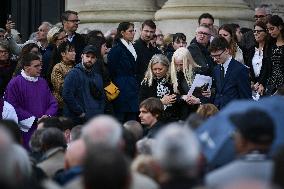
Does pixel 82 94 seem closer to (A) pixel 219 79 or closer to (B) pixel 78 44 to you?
(B) pixel 78 44

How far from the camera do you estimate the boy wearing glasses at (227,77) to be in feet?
41.7

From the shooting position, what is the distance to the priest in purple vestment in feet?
43.4

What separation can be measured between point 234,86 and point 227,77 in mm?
129

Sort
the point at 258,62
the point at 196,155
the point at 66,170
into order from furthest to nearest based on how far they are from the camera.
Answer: the point at 258,62
the point at 66,170
the point at 196,155

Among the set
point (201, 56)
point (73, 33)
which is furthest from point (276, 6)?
point (201, 56)

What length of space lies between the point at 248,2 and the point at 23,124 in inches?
259

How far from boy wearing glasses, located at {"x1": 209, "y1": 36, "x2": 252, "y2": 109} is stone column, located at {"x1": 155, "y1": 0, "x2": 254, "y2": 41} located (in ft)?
12.8

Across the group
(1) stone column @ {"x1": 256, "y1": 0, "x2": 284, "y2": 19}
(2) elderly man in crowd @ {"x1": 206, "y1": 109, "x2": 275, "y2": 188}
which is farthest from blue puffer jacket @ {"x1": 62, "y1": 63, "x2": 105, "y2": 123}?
(2) elderly man in crowd @ {"x1": 206, "y1": 109, "x2": 275, "y2": 188}

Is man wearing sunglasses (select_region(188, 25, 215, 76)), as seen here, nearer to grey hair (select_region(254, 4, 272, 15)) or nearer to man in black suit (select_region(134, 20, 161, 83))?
man in black suit (select_region(134, 20, 161, 83))

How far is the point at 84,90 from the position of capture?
13.8 meters

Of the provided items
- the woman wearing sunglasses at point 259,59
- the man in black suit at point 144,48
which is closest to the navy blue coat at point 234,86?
the woman wearing sunglasses at point 259,59

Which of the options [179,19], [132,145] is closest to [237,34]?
[179,19]

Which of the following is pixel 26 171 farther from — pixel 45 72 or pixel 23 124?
pixel 45 72

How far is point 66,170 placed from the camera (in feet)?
26.2
